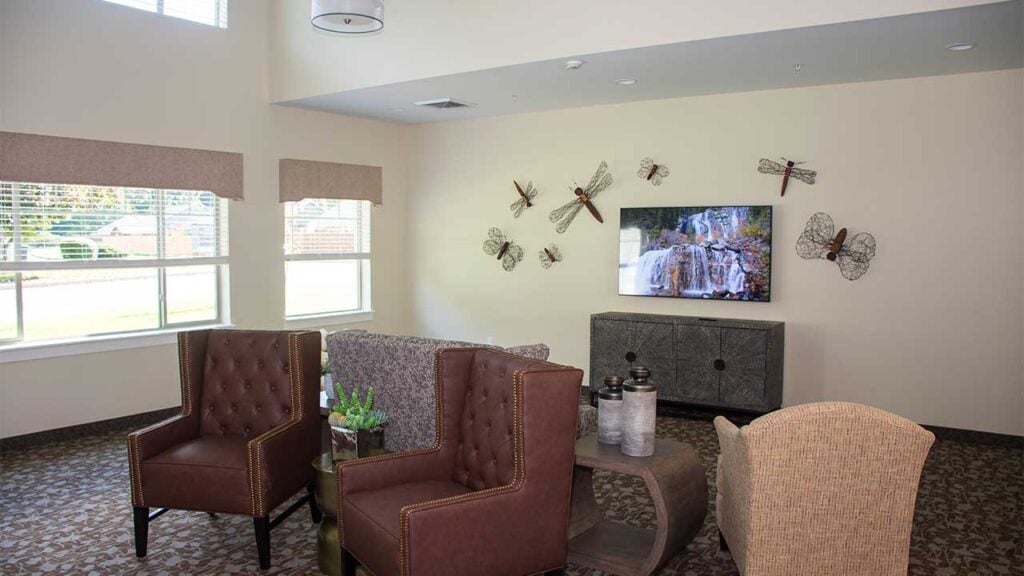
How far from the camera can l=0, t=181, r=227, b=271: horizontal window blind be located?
5.49m

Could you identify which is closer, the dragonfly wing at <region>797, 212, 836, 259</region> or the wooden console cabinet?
the wooden console cabinet

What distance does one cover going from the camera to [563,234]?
730 centimetres

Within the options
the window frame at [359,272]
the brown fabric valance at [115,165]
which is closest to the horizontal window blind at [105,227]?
the brown fabric valance at [115,165]

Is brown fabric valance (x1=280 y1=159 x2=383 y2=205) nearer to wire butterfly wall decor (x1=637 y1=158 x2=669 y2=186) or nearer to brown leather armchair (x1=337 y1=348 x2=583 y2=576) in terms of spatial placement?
wire butterfly wall decor (x1=637 y1=158 x2=669 y2=186)

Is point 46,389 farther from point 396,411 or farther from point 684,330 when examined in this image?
point 684,330

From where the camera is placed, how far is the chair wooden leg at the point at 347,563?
128 inches

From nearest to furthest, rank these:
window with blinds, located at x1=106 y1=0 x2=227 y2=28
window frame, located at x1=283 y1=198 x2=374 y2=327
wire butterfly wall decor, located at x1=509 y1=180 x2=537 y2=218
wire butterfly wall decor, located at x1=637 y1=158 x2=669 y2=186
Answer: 1. window with blinds, located at x1=106 y1=0 x2=227 y2=28
2. wire butterfly wall decor, located at x1=637 y1=158 x2=669 y2=186
3. wire butterfly wall decor, located at x1=509 y1=180 x2=537 y2=218
4. window frame, located at x1=283 y1=198 x2=374 y2=327

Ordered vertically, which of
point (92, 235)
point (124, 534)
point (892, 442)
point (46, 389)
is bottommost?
point (124, 534)

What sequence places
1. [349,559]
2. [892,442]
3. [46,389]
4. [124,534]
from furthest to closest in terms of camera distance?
[46,389] → [124,534] → [349,559] → [892,442]

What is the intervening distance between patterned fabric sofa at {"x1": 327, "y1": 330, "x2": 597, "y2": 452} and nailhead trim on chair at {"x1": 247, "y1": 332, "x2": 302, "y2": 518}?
1.17 ft

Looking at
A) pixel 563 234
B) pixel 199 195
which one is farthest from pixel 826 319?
pixel 199 195

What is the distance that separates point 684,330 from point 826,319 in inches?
42.6

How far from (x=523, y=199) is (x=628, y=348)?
1.98m

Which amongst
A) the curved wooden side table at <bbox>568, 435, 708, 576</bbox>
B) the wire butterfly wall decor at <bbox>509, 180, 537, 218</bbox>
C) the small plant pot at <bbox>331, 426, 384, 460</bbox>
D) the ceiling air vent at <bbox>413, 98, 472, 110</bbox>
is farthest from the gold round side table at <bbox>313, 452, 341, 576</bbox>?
the wire butterfly wall decor at <bbox>509, 180, 537, 218</bbox>
